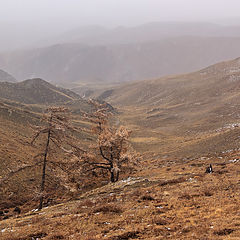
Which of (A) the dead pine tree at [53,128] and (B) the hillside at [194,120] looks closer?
(A) the dead pine tree at [53,128]

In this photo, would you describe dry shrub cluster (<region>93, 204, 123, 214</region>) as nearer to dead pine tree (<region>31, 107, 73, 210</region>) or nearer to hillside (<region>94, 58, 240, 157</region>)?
dead pine tree (<region>31, 107, 73, 210</region>)

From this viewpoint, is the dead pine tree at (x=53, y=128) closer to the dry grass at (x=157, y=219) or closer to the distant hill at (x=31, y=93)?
the dry grass at (x=157, y=219)

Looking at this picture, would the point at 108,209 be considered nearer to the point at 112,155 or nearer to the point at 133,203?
the point at 133,203

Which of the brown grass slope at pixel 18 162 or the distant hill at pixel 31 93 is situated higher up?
the distant hill at pixel 31 93

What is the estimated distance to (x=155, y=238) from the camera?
11.1 meters

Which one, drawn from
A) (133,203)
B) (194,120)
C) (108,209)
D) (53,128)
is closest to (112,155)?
(53,128)

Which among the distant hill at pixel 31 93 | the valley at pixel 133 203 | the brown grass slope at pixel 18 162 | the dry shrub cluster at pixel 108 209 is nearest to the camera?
the valley at pixel 133 203

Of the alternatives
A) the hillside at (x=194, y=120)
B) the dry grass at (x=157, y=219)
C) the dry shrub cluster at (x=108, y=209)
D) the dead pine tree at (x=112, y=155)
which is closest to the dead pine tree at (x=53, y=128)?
the dry grass at (x=157, y=219)

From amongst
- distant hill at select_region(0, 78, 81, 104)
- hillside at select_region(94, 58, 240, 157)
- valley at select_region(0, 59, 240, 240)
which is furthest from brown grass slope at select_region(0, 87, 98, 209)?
distant hill at select_region(0, 78, 81, 104)

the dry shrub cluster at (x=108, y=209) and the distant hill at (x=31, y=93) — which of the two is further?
the distant hill at (x=31, y=93)

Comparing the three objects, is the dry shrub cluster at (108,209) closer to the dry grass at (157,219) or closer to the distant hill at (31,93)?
the dry grass at (157,219)

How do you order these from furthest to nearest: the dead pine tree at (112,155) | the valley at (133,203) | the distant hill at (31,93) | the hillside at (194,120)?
the distant hill at (31,93)
the hillside at (194,120)
the dead pine tree at (112,155)
the valley at (133,203)

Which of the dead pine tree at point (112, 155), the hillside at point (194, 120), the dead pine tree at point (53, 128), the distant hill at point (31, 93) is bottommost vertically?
the hillside at point (194, 120)

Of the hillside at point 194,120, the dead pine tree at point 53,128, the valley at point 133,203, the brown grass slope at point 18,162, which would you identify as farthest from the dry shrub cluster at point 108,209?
the hillside at point 194,120
